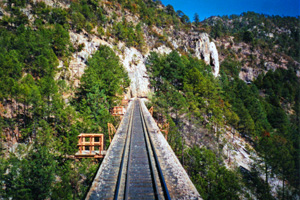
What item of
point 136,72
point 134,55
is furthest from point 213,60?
point 136,72

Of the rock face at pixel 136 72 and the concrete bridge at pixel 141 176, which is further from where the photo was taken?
the rock face at pixel 136 72

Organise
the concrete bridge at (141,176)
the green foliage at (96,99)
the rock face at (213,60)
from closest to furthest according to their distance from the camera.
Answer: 1. the concrete bridge at (141,176)
2. the green foliage at (96,99)
3. the rock face at (213,60)

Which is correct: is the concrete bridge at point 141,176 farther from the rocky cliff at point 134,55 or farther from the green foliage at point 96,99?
the rocky cliff at point 134,55

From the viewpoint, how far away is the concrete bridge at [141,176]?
5.71m

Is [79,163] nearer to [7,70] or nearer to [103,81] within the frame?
[103,81]

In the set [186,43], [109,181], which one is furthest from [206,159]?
[186,43]

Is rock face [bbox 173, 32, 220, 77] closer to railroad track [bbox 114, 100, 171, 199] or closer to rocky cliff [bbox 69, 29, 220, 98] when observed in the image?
rocky cliff [bbox 69, 29, 220, 98]

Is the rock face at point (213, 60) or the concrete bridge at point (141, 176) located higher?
the rock face at point (213, 60)

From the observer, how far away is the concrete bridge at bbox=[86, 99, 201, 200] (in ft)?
18.7

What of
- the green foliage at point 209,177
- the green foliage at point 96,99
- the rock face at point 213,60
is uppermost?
the rock face at point 213,60

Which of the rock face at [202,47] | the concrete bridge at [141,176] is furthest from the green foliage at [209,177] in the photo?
the rock face at [202,47]

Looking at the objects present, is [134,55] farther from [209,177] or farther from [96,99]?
[209,177]

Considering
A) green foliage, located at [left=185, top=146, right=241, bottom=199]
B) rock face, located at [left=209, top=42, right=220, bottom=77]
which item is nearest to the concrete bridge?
green foliage, located at [left=185, top=146, right=241, bottom=199]

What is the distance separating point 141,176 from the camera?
705cm
